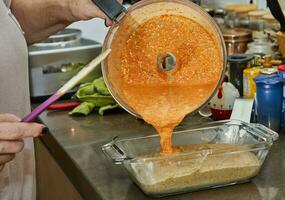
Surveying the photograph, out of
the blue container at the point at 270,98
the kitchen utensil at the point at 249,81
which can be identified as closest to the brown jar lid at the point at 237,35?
the kitchen utensil at the point at 249,81

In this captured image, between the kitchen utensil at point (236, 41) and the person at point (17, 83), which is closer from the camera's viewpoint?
the person at point (17, 83)

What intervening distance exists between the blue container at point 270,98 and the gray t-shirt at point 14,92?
528 mm

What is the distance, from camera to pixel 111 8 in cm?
98

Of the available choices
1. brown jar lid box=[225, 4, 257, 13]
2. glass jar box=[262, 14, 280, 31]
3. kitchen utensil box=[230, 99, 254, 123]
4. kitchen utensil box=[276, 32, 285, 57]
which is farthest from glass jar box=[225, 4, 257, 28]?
kitchen utensil box=[230, 99, 254, 123]

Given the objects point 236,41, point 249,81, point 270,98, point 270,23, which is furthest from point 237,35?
point 270,98

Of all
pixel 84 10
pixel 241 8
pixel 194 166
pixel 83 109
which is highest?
pixel 84 10

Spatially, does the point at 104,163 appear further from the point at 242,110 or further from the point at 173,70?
the point at 242,110

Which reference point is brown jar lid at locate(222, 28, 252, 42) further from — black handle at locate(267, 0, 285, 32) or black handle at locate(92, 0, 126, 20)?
black handle at locate(92, 0, 126, 20)

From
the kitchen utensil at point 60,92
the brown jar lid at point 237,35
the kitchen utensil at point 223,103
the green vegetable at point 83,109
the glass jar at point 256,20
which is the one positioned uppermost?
the kitchen utensil at point 60,92

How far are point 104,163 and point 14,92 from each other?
243 mm

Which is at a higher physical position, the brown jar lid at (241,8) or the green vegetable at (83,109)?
the brown jar lid at (241,8)

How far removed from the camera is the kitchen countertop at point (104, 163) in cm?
94

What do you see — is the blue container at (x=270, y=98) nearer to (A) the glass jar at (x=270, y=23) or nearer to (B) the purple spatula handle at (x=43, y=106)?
(A) the glass jar at (x=270, y=23)

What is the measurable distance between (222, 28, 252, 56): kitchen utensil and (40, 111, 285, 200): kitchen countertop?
36 cm
